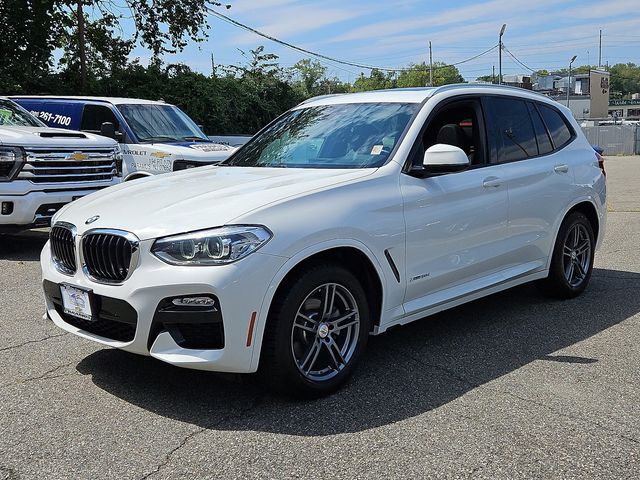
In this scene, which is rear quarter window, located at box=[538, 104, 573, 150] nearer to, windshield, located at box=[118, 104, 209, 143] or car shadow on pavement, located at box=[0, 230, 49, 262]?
car shadow on pavement, located at box=[0, 230, 49, 262]

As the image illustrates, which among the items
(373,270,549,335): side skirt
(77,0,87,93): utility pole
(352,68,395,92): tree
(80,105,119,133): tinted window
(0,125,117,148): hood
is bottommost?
(373,270,549,335): side skirt

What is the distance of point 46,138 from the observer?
888 cm

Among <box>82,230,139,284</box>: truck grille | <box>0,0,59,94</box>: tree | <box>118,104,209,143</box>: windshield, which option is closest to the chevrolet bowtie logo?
<box>118,104,209,143</box>: windshield

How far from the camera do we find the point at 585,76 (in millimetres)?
93562

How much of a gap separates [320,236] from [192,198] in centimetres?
81

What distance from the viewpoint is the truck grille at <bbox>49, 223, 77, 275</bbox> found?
4.11 metres

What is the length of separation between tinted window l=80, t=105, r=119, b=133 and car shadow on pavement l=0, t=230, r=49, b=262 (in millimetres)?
1965

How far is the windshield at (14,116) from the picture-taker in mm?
9992

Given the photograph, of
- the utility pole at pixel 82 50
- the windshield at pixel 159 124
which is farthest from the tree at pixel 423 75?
the windshield at pixel 159 124

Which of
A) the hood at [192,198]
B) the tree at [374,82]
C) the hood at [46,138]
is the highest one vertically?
the tree at [374,82]

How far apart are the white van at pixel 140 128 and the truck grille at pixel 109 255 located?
6.43 m

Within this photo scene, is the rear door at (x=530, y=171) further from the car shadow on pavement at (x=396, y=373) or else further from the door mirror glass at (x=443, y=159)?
the door mirror glass at (x=443, y=159)

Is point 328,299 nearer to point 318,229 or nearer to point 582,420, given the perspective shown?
point 318,229

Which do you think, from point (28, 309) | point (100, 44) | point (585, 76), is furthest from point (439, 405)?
point (585, 76)
